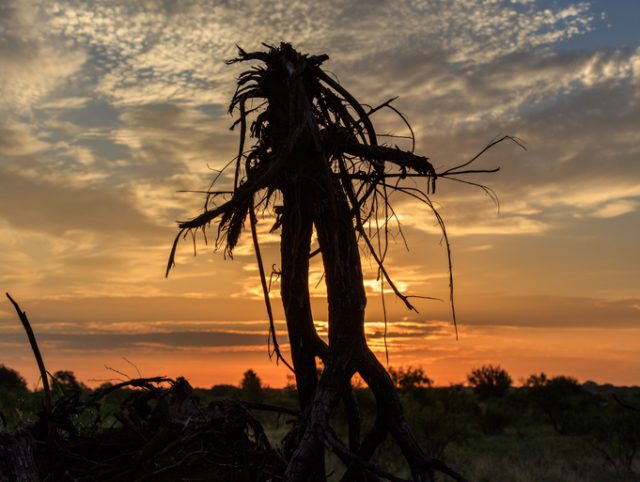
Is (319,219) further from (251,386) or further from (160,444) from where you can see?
(251,386)

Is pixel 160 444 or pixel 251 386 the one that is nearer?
pixel 160 444

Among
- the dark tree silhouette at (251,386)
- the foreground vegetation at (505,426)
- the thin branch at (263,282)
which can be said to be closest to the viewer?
the thin branch at (263,282)

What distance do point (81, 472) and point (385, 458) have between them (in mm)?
15604

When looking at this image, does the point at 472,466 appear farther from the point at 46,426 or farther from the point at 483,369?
the point at 483,369

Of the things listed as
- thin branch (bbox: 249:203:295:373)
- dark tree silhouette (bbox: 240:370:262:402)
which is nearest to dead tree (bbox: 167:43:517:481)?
thin branch (bbox: 249:203:295:373)

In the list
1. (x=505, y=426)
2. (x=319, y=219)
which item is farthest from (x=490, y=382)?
(x=319, y=219)

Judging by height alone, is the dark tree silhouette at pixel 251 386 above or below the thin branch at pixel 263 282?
below

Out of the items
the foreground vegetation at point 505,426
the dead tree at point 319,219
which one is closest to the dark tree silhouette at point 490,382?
the foreground vegetation at point 505,426

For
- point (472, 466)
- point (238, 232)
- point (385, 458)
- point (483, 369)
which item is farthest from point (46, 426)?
point (483, 369)

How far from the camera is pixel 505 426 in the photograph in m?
37.3

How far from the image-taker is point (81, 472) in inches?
262

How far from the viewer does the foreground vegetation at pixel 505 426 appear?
837 inches

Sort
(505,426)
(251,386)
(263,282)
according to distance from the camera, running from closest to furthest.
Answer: (263,282) < (505,426) < (251,386)

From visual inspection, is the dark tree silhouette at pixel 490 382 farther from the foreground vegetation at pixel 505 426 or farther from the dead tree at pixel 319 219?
the dead tree at pixel 319 219
